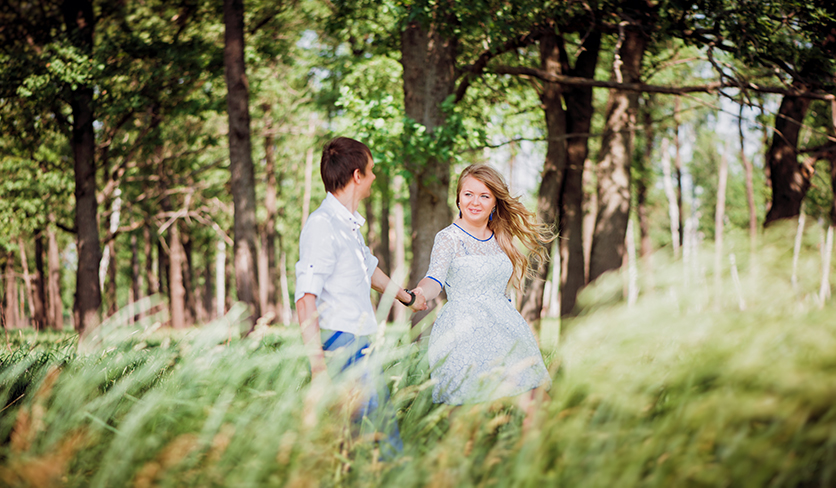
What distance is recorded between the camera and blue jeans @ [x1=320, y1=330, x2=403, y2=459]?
269 centimetres

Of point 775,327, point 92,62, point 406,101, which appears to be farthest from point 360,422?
point 92,62

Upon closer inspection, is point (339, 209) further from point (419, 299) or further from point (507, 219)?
point (507, 219)

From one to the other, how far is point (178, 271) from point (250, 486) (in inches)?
→ 723

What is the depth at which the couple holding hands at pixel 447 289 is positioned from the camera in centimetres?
275

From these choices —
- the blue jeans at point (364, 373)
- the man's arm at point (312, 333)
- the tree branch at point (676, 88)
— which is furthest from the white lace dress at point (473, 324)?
the tree branch at point (676, 88)

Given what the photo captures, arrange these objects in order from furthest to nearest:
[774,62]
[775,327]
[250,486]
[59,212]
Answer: [59,212] → [774,62] → [775,327] → [250,486]

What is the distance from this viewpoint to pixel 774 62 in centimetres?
671

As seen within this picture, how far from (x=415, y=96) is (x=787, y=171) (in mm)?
5567

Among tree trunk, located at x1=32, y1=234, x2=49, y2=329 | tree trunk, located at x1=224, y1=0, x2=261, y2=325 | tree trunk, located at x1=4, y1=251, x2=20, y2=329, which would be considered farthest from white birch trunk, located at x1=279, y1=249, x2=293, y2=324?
tree trunk, located at x1=224, y1=0, x2=261, y2=325

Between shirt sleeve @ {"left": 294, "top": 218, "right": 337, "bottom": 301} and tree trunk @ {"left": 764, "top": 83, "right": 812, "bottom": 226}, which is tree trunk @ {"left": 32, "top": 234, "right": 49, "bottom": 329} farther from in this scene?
tree trunk @ {"left": 764, "top": 83, "right": 812, "bottom": 226}

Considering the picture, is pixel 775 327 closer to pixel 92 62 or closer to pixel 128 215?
pixel 92 62

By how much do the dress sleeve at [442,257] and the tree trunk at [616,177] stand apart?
5.42m

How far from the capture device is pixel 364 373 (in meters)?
2.78

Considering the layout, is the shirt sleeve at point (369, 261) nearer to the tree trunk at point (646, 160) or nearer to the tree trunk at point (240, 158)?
the tree trunk at point (646, 160)
